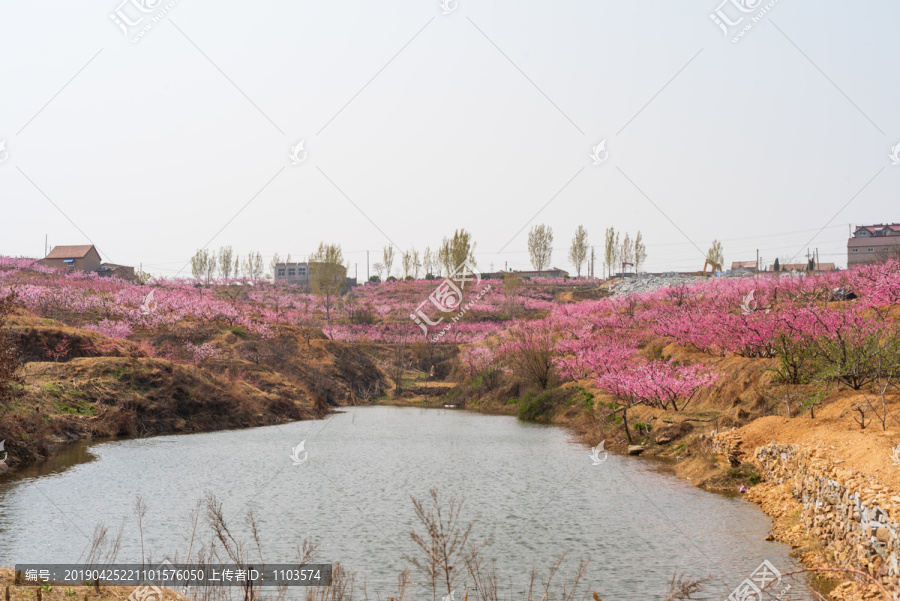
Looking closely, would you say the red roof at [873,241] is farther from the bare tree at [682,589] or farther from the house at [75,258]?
the house at [75,258]

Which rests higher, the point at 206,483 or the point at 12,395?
the point at 12,395

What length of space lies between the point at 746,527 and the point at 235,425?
1064 inches

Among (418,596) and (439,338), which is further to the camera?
(439,338)

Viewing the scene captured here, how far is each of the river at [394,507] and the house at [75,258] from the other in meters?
75.0

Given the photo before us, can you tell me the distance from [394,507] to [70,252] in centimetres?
9404

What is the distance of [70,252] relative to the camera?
3730 inches

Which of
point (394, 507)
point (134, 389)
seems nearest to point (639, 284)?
point (134, 389)

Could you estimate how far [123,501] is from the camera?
16.2 meters

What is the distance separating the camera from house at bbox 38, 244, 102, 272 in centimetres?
9125

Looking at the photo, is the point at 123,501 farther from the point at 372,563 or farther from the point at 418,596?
the point at 418,596

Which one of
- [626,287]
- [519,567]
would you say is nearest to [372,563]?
[519,567]

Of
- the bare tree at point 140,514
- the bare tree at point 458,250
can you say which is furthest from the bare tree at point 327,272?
the bare tree at point 140,514

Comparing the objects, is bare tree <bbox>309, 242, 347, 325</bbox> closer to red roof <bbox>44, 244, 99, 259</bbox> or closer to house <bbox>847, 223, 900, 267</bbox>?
red roof <bbox>44, 244, 99, 259</bbox>

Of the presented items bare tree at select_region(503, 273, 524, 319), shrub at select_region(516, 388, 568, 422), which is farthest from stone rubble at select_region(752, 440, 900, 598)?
bare tree at select_region(503, 273, 524, 319)
